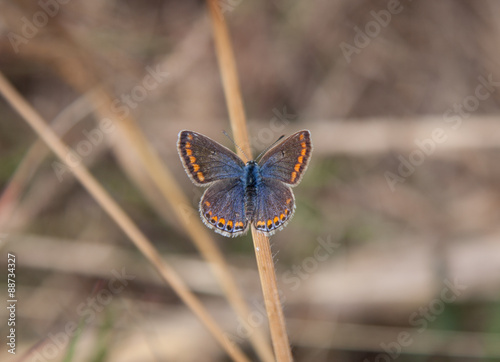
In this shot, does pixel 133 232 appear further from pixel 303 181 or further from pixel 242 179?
pixel 303 181

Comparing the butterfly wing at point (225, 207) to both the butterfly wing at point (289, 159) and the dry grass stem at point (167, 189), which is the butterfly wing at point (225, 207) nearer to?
the butterfly wing at point (289, 159)

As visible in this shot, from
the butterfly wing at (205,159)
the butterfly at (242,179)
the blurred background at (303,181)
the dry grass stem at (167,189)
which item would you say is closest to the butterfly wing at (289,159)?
the butterfly at (242,179)

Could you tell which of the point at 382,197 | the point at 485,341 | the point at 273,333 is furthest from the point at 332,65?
the point at 273,333

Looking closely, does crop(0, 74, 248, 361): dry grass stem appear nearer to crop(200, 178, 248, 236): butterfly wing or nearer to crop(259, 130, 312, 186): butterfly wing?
crop(200, 178, 248, 236): butterfly wing

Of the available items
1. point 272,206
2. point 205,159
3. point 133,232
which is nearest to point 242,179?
point 205,159

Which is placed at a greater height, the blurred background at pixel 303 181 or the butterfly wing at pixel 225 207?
the blurred background at pixel 303 181

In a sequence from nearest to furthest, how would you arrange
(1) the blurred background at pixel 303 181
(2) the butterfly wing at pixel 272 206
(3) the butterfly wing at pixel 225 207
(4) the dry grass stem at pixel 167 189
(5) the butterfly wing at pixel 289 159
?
(2) the butterfly wing at pixel 272 206 < (3) the butterfly wing at pixel 225 207 < (5) the butterfly wing at pixel 289 159 < (4) the dry grass stem at pixel 167 189 < (1) the blurred background at pixel 303 181
